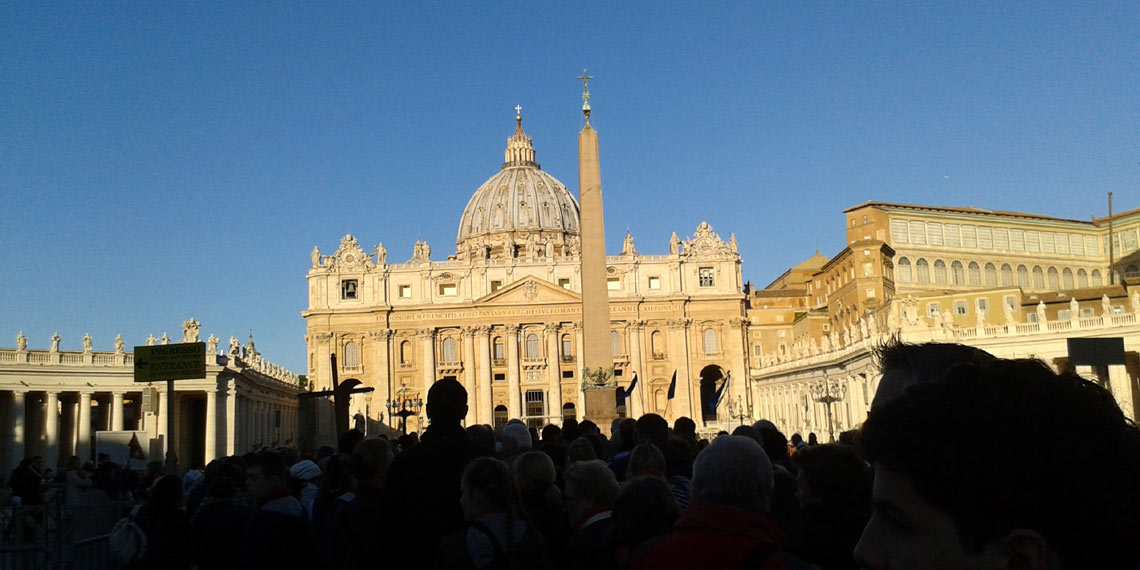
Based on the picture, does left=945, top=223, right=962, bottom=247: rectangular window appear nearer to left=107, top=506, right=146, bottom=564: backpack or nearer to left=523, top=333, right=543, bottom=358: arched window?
left=523, top=333, right=543, bottom=358: arched window

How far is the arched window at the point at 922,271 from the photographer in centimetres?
6259

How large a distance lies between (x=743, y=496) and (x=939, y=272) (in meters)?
64.1

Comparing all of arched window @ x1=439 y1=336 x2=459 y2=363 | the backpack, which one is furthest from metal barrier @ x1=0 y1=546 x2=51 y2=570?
arched window @ x1=439 y1=336 x2=459 y2=363

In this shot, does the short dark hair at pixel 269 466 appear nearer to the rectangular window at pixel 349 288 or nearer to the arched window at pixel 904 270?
the arched window at pixel 904 270

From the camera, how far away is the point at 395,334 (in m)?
74.1

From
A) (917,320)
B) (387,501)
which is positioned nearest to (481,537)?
(387,501)

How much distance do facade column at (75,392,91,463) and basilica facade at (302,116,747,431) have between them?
3094 cm

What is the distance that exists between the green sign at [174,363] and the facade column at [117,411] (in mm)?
29745

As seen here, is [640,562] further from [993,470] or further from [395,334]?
[395,334]

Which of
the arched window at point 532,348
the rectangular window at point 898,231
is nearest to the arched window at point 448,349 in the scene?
the arched window at point 532,348

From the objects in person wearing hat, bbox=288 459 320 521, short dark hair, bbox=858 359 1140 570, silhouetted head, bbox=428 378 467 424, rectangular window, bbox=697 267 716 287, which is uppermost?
rectangular window, bbox=697 267 716 287

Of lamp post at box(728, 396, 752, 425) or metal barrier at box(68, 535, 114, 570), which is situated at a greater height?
lamp post at box(728, 396, 752, 425)

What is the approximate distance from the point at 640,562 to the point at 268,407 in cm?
6240

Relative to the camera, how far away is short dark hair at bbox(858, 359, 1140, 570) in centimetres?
158
